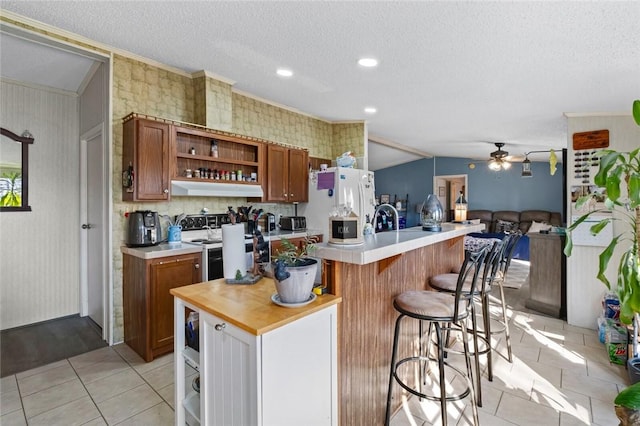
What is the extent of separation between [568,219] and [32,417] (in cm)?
510

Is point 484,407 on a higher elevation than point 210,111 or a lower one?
lower

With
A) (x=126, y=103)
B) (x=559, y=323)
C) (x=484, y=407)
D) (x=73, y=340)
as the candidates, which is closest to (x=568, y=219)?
(x=559, y=323)

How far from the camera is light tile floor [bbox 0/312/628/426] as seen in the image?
6.51 feet

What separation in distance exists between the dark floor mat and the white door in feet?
0.44

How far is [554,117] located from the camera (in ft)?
13.2

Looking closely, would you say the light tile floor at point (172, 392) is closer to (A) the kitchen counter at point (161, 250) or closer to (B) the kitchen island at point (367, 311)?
(B) the kitchen island at point (367, 311)

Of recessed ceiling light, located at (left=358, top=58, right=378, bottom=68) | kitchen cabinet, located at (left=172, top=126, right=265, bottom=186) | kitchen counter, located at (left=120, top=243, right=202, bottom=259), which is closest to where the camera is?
kitchen counter, located at (left=120, top=243, right=202, bottom=259)

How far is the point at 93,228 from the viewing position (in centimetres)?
344

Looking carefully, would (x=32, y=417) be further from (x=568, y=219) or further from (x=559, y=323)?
(x=568, y=219)

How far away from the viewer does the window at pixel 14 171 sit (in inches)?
125

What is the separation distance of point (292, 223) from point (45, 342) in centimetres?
283

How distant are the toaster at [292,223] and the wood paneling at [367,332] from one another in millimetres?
2358

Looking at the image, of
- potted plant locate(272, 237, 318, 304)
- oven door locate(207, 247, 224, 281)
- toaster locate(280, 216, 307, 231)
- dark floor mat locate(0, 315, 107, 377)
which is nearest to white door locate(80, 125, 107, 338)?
dark floor mat locate(0, 315, 107, 377)

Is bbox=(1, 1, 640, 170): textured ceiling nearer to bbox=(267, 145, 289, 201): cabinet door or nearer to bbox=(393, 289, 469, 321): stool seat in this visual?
bbox=(267, 145, 289, 201): cabinet door
